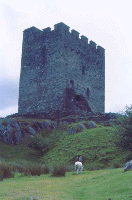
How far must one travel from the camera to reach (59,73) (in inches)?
1197

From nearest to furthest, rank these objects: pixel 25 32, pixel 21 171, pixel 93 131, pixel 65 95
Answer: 1. pixel 21 171
2. pixel 93 131
3. pixel 65 95
4. pixel 25 32

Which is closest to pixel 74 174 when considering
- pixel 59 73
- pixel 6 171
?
pixel 6 171

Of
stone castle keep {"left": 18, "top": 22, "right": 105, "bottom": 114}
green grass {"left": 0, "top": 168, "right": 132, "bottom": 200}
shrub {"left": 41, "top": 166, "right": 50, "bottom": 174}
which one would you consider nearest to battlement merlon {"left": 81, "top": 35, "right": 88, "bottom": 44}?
stone castle keep {"left": 18, "top": 22, "right": 105, "bottom": 114}

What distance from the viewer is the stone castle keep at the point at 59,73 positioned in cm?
3048

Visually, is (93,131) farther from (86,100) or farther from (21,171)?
(86,100)

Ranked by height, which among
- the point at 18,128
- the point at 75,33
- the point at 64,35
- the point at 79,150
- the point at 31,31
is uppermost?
the point at 31,31

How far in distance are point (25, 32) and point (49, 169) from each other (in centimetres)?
2557

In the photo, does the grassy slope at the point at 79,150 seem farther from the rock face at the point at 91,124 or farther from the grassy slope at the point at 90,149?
the rock face at the point at 91,124

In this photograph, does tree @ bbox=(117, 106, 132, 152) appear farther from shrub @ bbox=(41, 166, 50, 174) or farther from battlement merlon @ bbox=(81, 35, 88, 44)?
battlement merlon @ bbox=(81, 35, 88, 44)

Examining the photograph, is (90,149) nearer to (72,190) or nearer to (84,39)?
(72,190)

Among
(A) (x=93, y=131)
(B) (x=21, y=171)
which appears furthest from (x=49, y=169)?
(A) (x=93, y=131)

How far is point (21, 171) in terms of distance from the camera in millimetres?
12750

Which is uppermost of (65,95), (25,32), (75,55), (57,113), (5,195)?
(25,32)

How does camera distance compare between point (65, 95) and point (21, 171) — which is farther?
point (65, 95)
